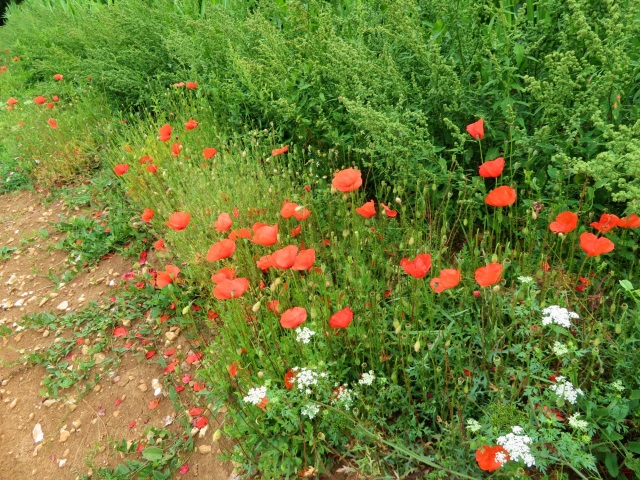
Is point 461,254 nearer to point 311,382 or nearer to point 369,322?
point 369,322

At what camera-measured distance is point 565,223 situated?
1.74m

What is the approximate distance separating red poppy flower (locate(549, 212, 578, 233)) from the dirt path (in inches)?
64.2

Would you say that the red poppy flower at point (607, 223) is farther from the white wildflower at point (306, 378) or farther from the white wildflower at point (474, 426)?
the white wildflower at point (306, 378)

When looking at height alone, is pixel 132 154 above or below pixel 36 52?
below

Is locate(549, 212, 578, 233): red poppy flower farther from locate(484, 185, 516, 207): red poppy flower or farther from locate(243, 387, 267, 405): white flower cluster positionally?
locate(243, 387, 267, 405): white flower cluster

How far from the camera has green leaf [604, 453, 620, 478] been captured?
1501 mm

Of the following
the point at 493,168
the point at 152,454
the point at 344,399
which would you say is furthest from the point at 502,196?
the point at 152,454

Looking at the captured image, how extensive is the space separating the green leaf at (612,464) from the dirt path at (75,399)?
1409 millimetres

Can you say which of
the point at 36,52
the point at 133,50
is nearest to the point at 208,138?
the point at 133,50

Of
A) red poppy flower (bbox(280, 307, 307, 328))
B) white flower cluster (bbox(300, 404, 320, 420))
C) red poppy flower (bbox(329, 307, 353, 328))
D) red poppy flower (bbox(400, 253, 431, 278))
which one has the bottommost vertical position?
white flower cluster (bbox(300, 404, 320, 420))

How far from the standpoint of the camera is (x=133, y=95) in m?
4.89

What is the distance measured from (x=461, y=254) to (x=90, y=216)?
302cm

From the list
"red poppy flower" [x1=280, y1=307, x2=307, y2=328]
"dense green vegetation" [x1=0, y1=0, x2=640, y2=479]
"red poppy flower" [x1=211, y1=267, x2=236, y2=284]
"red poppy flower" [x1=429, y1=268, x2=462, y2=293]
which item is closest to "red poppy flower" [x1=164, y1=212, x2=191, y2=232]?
"dense green vegetation" [x1=0, y1=0, x2=640, y2=479]

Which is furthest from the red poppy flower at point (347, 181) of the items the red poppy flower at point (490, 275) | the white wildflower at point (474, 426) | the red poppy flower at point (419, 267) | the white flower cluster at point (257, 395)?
the white wildflower at point (474, 426)
